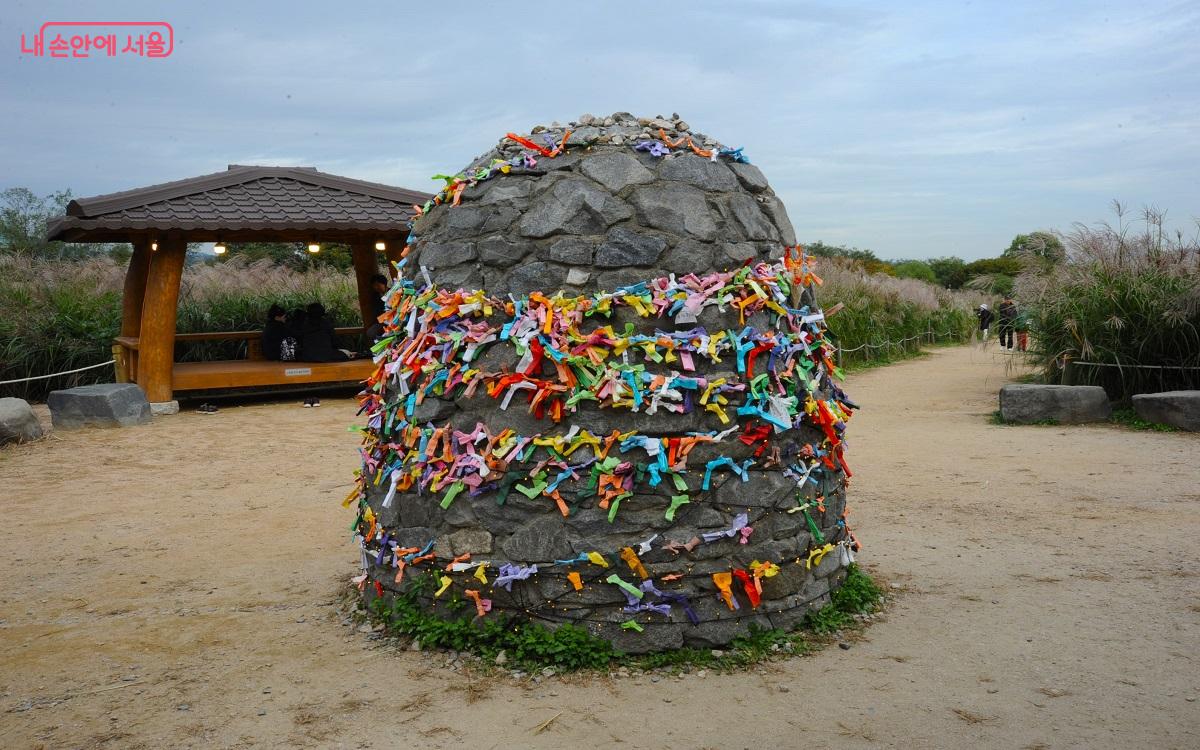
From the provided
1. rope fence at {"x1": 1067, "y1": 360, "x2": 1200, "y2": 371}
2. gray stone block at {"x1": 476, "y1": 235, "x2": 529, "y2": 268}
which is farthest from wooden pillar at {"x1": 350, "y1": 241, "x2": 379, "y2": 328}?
gray stone block at {"x1": 476, "y1": 235, "x2": 529, "y2": 268}

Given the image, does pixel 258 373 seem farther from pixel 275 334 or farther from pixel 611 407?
pixel 611 407

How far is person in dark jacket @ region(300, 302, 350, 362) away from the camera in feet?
46.6

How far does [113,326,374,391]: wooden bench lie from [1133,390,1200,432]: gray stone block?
952 centimetres

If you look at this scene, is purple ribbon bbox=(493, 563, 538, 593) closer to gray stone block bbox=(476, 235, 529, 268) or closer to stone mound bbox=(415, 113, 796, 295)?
stone mound bbox=(415, 113, 796, 295)

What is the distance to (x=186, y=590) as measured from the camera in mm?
5855

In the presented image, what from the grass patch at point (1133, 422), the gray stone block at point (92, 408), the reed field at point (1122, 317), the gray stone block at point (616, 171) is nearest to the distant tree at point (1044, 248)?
the reed field at point (1122, 317)

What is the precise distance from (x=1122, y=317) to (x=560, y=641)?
32.2 ft

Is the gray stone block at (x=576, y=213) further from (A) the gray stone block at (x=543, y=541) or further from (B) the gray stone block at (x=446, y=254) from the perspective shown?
(A) the gray stone block at (x=543, y=541)

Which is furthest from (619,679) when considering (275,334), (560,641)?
(275,334)

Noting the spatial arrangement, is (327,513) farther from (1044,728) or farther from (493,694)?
(1044,728)

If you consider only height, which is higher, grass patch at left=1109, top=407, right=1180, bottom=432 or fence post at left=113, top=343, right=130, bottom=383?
fence post at left=113, top=343, right=130, bottom=383

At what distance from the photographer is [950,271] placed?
2053 inches

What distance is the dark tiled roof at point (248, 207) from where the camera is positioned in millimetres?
11836

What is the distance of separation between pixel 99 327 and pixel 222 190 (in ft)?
11.9
